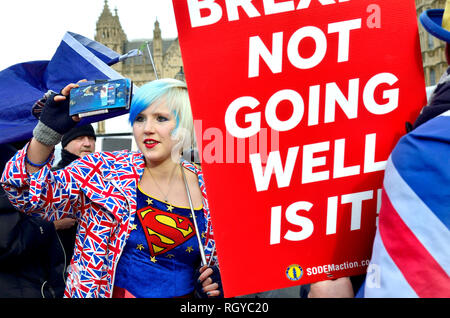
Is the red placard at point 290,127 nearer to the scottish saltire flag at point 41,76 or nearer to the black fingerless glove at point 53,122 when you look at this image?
the black fingerless glove at point 53,122

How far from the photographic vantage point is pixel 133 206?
83.7 inches

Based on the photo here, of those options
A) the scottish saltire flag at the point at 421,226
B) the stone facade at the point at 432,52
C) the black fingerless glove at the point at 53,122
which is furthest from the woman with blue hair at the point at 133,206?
the stone facade at the point at 432,52

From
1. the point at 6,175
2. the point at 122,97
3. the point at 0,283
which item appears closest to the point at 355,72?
the point at 122,97

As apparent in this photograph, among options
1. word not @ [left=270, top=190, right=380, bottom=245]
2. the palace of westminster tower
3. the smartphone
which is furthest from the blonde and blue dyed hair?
the palace of westminster tower

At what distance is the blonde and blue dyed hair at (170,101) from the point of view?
7.30ft

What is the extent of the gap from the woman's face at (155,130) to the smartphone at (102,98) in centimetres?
33

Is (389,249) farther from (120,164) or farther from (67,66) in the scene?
(67,66)

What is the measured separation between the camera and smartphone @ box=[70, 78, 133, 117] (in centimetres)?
189

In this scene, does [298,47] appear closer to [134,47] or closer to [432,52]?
[432,52]

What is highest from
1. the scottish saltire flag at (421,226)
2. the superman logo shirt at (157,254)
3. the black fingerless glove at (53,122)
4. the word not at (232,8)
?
the word not at (232,8)

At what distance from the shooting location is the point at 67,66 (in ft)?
11.1

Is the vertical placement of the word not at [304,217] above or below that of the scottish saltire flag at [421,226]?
below

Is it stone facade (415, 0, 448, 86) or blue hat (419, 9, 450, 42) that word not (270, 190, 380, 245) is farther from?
stone facade (415, 0, 448, 86)

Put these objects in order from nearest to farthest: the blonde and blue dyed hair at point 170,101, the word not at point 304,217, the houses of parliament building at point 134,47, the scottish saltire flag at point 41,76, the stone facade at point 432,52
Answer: the word not at point 304,217 → the blonde and blue dyed hair at point 170,101 → the scottish saltire flag at point 41,76 → the stone facade at point 432,52 → the houses of parliament building at point 134,47
